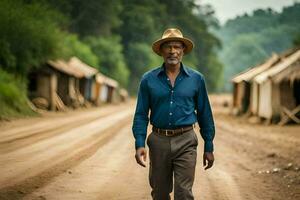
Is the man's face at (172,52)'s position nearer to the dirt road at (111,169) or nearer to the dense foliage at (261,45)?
the dirt road at (111,169)

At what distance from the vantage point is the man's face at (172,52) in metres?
5.31

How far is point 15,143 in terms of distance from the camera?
45.4 ft

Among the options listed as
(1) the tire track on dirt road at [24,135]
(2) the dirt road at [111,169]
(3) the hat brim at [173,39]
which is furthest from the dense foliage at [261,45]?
(3) the hat brim at [173,39]

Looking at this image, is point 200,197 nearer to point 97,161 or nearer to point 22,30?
point 97,161

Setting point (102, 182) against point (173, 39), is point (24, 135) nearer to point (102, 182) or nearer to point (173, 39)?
point (102, 182)

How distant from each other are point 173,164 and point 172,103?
61 cm

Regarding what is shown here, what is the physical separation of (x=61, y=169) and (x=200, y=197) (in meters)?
3.15

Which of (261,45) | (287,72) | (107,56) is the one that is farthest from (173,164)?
(261,45)

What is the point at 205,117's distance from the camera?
544cm

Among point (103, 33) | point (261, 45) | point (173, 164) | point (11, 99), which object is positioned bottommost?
point (11, 99)

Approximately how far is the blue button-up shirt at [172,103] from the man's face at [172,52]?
11 cm

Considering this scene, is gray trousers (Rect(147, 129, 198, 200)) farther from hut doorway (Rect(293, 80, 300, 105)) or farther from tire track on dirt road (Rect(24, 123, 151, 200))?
hut doorway (Rect(293, 80, 300, 105))

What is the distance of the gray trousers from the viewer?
5195 millimetres

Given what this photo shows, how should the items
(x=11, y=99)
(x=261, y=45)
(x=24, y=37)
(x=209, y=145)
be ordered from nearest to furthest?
(x=209, y=145) < (x=11, y=99) < (x=24, y=37) < (x=261, y=45)
